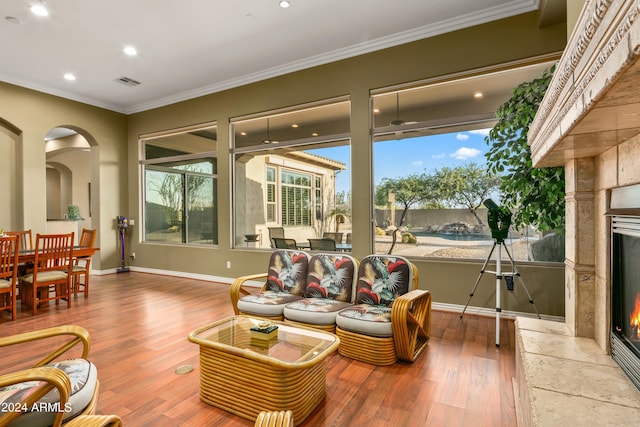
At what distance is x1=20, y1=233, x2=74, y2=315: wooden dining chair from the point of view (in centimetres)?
422

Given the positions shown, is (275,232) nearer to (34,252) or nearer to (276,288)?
(276,288)

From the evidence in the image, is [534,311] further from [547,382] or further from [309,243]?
[309,243]

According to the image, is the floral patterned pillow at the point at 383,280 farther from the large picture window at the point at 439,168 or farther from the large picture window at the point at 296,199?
the large picture window at the point at 296,199

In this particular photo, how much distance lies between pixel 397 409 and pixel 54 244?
4.67 meters

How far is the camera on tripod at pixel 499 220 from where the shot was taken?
3223mm

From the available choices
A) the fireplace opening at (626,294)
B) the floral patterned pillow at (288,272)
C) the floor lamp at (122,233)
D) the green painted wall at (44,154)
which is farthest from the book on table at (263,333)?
the floor lamp at (122,233)

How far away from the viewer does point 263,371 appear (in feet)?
6.63

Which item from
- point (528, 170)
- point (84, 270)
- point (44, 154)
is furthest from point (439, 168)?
point (44, 154)

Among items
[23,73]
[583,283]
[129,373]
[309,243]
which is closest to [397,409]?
[583,283]

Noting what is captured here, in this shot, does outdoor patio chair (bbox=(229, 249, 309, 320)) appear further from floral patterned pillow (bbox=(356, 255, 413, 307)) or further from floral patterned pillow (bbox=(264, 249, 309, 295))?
floral patterned pillow (bbox=(356, 255, 413, 307))

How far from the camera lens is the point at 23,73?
18.1 feet

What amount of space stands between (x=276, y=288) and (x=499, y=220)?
7.82 feet

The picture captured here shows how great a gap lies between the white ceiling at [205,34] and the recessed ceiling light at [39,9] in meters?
0.06

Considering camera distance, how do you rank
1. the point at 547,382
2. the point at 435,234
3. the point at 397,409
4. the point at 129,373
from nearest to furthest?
the point at 547,382, the point at 397,409, the point at 129,373, the point at 435,234
